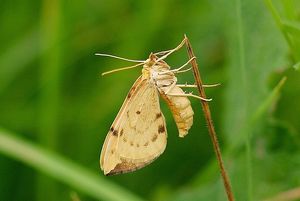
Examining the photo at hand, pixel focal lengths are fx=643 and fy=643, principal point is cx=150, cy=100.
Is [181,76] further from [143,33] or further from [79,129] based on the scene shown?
[79,129]

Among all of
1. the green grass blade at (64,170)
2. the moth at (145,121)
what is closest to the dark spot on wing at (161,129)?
the moth at (145,121)

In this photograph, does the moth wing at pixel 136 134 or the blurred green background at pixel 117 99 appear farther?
the blurred green background at pixel 117 99

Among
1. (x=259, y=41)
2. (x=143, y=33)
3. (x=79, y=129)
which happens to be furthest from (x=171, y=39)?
(x=259, y=41)

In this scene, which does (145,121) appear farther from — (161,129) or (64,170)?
(64,170)

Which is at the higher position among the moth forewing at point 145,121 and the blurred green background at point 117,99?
the blurred green background at point 117,99

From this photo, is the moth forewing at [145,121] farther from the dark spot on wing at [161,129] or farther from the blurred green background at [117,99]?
the blurred green background at [117,99]
